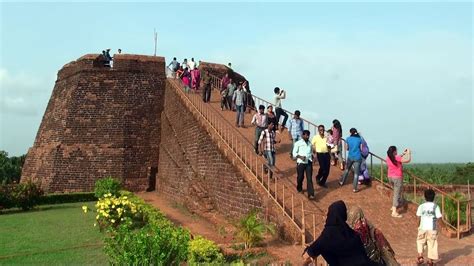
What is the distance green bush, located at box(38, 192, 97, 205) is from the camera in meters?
18.4

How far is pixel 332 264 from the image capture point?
13.0 ft

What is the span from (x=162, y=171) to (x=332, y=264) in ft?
56.5

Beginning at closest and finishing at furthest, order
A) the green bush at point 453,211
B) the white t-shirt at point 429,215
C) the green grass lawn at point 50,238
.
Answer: the white t-shirt at point 429,215 → the green grass lawn at point 50,238 → the green bush at point 453,211

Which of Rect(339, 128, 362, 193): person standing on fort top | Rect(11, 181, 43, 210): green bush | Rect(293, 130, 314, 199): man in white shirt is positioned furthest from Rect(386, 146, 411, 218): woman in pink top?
Rect(11, 181, 43, 210): green bush

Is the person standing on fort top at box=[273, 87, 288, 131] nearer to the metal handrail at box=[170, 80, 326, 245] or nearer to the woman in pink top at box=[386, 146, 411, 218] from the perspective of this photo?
the metal handrail at box=[170, 80, 326, 245]

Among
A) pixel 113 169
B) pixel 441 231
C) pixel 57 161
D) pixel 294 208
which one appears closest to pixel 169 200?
pixel 113 169

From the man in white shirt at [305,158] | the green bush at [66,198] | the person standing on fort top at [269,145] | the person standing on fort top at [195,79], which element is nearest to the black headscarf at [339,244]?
the man in white shirt at [305,158]

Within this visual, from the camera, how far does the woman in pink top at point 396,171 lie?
957 cm

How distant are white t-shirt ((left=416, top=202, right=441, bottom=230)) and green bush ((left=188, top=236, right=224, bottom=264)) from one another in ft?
9.93

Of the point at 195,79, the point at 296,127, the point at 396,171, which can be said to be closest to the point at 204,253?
the point at 396,171

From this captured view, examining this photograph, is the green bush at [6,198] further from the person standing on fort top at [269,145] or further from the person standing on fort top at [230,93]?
the person standing on fort top at [269,145]

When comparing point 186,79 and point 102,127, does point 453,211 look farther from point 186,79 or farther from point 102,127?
point 102,127

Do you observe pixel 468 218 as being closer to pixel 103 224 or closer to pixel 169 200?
pixel 103 224

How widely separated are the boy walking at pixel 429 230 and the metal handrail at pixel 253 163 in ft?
5.40
